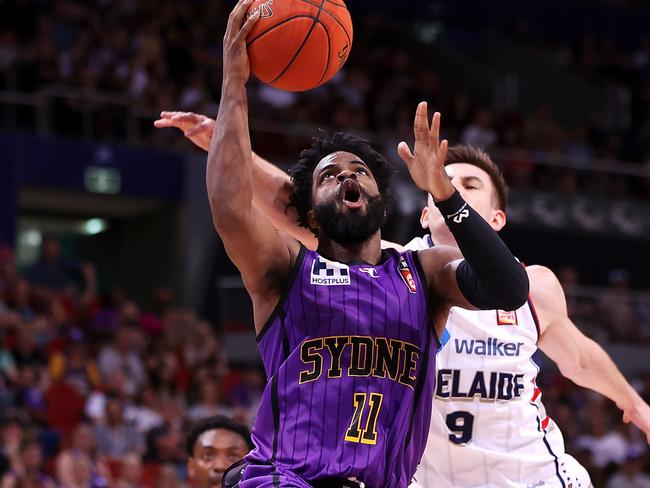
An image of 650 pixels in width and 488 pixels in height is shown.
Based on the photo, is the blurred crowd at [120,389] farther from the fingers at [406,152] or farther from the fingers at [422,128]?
the fingers at [422,128]

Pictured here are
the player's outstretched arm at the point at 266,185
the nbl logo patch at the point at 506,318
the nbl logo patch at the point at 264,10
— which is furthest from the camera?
the nbl logo patch at the point at 506,318

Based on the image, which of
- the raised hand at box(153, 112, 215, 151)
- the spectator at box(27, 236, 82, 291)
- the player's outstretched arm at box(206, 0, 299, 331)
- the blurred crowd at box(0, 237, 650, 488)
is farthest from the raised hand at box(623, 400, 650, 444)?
the spectator at box(27, 236, 82, 291)

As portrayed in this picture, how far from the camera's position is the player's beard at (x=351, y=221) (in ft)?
14.3

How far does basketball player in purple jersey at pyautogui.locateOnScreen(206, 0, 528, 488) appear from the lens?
13.7 ft

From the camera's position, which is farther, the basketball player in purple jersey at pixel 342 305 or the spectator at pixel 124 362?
the spectator at pixel 124 362

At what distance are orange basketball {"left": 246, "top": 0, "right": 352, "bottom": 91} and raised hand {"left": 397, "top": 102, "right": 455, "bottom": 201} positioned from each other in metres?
0.66

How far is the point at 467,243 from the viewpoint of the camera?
13.6ft

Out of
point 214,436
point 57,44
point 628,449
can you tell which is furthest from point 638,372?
point 214,436

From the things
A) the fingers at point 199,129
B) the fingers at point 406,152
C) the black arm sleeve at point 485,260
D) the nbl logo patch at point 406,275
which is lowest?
the nbl logo patch at point 406,275

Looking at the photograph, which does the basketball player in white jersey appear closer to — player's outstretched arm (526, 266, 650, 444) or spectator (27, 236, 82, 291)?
player's outstretched arm (526, 266, 650, 444)

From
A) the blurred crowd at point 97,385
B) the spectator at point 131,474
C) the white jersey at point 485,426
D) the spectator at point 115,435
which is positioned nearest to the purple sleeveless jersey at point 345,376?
the white jersey at point 485,426

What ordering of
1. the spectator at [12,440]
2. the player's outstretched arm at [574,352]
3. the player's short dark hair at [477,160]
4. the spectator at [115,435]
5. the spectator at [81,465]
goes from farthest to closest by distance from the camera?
1. the spectator at [115,435]
2. the spectator at [81,465]
3. the spectator at [12,440]
4. the player's short dark hair at [477,160]
5. the player's outstretched arm at [574,352]

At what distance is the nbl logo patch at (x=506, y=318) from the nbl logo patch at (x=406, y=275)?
1101mm

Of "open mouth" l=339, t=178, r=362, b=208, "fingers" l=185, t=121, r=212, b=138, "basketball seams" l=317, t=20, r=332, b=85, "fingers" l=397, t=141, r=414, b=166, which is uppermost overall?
"basketball seams" l=317, t=20, r=332, b=85
